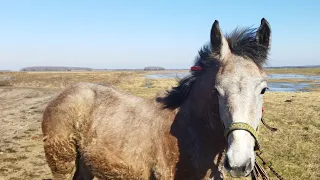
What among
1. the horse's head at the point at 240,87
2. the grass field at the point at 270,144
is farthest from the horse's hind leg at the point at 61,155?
the horse's head at the point at 240,87

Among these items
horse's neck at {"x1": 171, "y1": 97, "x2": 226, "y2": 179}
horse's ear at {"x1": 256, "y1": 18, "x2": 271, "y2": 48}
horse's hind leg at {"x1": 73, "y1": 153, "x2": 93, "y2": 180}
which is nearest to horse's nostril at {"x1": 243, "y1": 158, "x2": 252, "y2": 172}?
horse's neck at {"x1": 171, "y1": 97, "x2": 226, "y2": 179}

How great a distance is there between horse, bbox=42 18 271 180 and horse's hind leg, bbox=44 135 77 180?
2 centimetres

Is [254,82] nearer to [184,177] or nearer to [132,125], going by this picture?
[184,177]

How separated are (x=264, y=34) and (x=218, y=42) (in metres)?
0.58

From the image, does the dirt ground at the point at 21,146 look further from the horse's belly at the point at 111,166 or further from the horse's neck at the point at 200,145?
the horse's neck at the point at 200,145

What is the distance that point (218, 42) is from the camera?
3578mm

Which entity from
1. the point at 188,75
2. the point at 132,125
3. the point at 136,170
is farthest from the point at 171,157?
the point at 188,75

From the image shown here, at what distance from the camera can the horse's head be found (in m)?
2.82

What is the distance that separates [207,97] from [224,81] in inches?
21.2

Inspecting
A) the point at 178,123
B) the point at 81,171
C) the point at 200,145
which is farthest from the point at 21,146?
the point at 200,145

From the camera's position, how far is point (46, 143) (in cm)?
497

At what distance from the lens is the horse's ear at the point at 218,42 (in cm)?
346

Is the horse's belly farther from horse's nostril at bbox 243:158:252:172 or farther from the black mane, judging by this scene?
horse's nostril at bbox 243:158:252:172

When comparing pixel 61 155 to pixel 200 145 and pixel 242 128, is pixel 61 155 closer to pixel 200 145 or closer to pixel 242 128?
pixel 200 145
